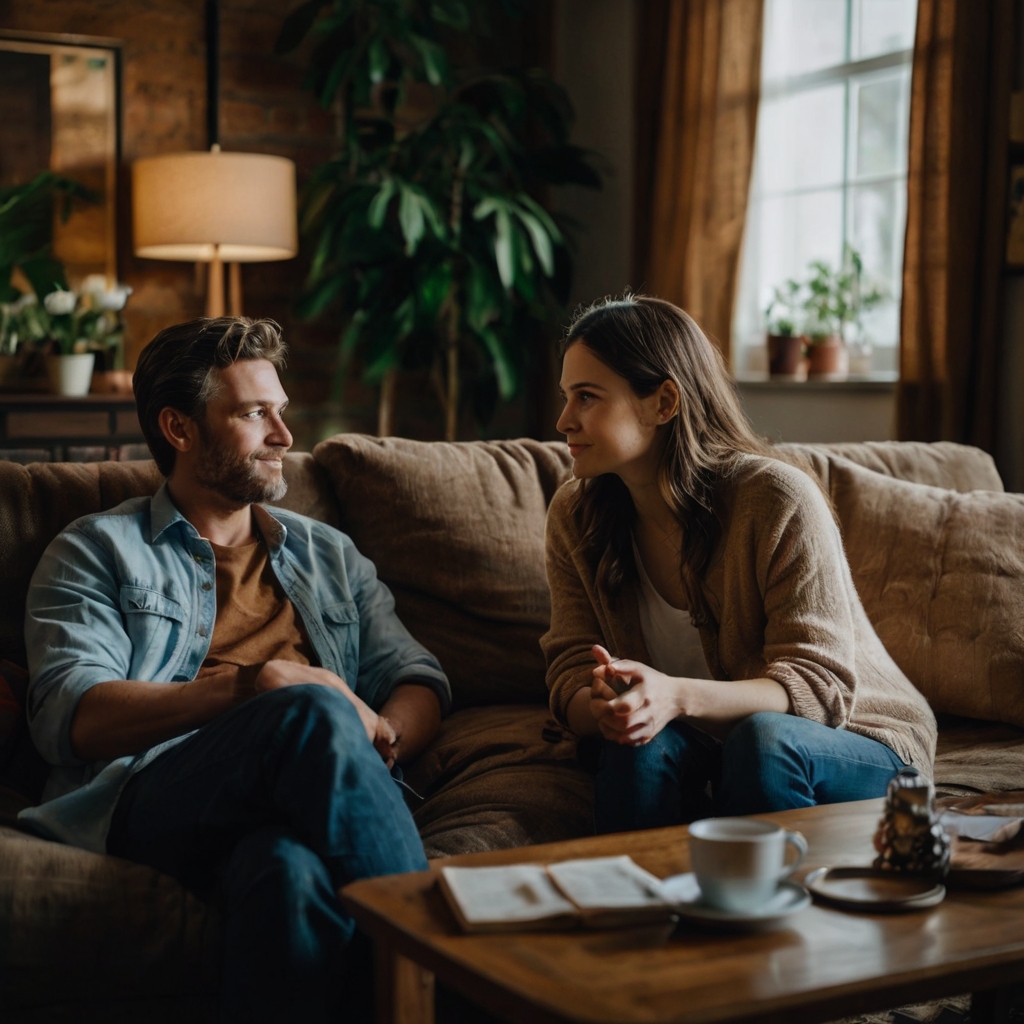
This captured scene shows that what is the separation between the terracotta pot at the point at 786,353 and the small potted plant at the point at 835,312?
0.15 feet

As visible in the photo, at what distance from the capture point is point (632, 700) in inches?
65.0

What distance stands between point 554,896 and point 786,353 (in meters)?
2.98

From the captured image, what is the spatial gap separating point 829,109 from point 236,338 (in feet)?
8.74

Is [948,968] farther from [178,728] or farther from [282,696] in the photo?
[178,728]

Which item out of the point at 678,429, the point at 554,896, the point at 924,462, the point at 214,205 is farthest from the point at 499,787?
the point at 214,205

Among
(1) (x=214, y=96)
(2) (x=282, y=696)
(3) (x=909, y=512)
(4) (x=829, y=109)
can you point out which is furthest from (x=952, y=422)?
(1) (x=214, y=96)

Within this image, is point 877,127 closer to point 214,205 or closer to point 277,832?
point 214,205

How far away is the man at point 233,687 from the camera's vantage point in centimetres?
143

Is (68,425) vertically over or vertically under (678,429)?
under

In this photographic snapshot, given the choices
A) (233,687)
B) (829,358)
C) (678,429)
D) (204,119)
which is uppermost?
(204,119)

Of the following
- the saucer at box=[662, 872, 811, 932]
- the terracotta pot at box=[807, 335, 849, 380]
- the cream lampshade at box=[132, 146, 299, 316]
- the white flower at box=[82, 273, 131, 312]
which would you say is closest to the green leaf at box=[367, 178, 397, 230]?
the cream lampshade at box=[132, 146, 299, 316]

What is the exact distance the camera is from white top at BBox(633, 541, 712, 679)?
6.43ft

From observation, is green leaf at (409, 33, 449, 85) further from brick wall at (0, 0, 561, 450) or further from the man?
the man

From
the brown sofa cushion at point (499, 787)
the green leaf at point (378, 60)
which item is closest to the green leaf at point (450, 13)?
the green leaf at point (378, 60)
